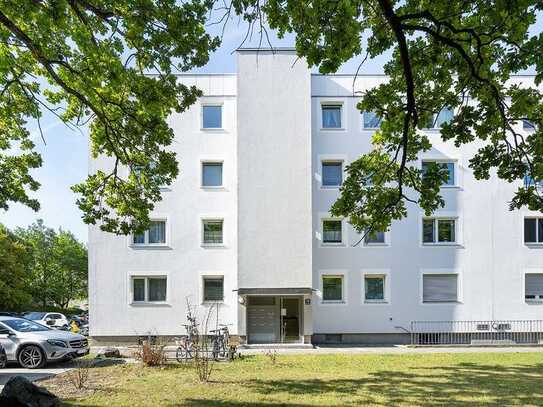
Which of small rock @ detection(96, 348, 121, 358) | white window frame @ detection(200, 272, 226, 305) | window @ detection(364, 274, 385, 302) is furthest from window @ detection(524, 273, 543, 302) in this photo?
small rock @ detection(96, 348, 121, 358)

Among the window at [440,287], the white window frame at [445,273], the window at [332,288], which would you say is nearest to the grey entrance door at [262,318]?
the window at [332,288]

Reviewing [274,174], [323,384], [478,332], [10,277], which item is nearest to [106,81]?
[323,384]

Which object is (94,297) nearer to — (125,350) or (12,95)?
(125,350)

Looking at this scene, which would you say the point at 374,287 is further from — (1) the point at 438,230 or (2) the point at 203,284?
(2) the point at 203,284

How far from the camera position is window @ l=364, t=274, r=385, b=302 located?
76.2 feet

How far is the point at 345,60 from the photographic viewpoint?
24.0ft

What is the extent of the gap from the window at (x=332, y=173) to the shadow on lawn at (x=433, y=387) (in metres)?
11.6

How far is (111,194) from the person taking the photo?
12078mm

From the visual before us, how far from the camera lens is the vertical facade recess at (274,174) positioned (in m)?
21.8

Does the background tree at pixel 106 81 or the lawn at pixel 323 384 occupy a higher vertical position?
the background tree at pixel 106 81

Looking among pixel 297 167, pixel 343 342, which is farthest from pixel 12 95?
pixel 343 342

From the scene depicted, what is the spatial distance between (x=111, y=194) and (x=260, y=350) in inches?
439

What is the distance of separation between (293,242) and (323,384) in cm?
1081

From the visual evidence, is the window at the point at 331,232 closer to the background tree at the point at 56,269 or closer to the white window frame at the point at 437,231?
the white window frame at the point at 437,231
